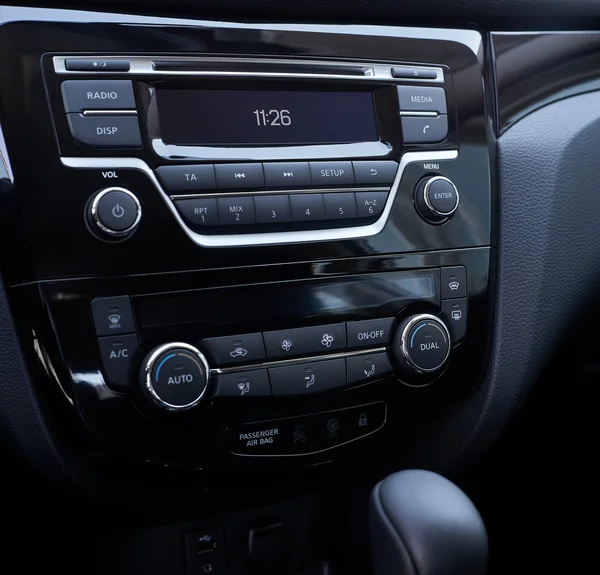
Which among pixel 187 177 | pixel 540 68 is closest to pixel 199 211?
pixel 187 177

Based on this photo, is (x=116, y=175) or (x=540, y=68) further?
(x=540, y=68)

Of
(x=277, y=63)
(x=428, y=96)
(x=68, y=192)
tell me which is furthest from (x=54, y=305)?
(x=428, y=96)

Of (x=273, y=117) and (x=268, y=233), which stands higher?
(x=273, y=117)

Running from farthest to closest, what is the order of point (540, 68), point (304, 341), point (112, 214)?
1. point (540, 68)
2. point (304, 341)
3. point (112, 214)

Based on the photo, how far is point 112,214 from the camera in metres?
0.78

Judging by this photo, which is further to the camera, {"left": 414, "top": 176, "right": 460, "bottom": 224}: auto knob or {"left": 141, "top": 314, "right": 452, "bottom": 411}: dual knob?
{"left": 414, "top": 176, "right": 460, "bottom": 224}: auto knob

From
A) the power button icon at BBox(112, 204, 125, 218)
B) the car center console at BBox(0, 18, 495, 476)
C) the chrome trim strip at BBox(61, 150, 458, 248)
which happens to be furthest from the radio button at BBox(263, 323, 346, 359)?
the power button icon at BBox(112, 204, 125, 218)

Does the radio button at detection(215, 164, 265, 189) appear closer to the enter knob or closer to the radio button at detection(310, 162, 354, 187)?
the radio button at detection(310, 162, 354, 187)

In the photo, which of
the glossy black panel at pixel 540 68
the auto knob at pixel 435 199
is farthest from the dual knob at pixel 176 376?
the glossy black panel at pixel 540 68

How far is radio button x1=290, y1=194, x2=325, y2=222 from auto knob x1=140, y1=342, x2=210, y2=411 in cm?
20

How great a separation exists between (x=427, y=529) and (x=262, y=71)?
0.54 m

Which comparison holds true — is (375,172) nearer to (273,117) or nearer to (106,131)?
(273,117)

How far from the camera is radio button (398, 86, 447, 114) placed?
93cm

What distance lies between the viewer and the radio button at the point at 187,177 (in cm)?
81
